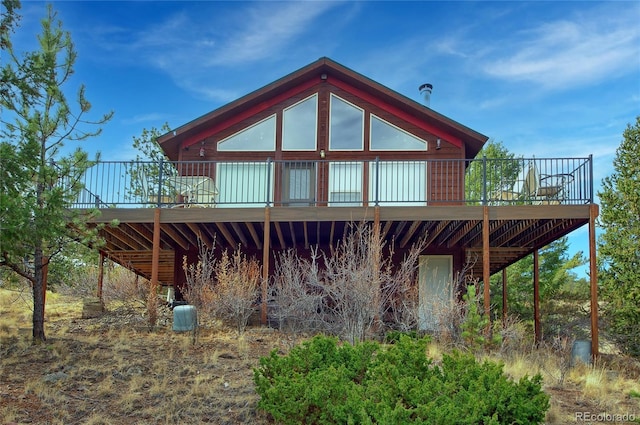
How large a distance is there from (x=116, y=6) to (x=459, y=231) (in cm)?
796

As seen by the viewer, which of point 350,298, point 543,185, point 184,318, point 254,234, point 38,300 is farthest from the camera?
point 254,234

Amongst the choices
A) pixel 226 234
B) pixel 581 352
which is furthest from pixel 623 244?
pixel 226 234

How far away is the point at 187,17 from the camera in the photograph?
428 inches

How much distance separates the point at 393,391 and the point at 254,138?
30.2ft

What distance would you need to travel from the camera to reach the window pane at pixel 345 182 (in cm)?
1273

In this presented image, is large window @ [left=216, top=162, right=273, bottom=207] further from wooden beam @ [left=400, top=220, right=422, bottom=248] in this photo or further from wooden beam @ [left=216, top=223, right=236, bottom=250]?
wooden beam @ [left=400, top=220, right=422, bottom=248]

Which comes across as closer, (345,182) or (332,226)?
(332,226)

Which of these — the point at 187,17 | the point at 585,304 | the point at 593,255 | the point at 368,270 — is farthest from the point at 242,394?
the point at 585,304

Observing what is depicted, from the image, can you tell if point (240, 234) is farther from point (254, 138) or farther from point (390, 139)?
point (390, 139)

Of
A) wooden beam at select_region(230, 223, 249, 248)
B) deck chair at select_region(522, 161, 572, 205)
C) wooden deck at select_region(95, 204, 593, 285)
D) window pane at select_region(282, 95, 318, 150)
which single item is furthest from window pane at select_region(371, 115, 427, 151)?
wooden beam at select_region(230, 223, 249, 248)

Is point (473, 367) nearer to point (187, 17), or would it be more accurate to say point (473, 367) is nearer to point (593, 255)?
point (593, 255)

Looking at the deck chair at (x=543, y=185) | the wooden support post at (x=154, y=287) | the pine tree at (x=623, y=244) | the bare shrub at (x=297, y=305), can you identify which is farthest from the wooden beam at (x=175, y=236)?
the pine tree at (x=623, y=244)

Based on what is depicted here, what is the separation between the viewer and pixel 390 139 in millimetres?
13156

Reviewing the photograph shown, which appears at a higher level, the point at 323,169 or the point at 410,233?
the point at 323,169
